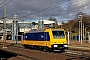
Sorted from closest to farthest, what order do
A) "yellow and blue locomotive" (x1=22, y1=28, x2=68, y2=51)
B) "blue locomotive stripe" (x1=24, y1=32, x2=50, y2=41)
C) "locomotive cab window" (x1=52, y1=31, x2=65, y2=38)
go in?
"yellow and blue locomotive" (x1=22, y1=28, x2=68, y2=51), "locomotive cab window" (x1=52, y1=31, x2=65, y2=38), "blue locomotive stripe" (x1=24, y1=32, x2=50, y2=41)

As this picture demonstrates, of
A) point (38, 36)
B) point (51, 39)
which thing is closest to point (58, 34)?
point (51, 39)

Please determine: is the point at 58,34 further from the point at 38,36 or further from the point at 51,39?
the point at 38,36

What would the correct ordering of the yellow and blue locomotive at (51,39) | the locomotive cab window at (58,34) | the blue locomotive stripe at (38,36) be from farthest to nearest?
1. the blue locomotive stripe at (38,36)
2. the locomotive cab window at (58,34)
3. the yellow and blue locomotive at (51,39)

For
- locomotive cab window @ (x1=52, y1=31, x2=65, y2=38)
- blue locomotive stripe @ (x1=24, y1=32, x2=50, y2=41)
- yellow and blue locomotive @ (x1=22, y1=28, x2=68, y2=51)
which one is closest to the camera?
yellow and blue locomotive @ (x1=22, y1=28, x2=68, y2=51)

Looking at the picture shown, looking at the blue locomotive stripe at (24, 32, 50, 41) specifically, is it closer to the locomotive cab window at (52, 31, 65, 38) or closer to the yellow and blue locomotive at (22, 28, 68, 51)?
the yellow and blue locomotive at (22, 28, 68, 51)

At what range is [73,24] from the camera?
445 feet

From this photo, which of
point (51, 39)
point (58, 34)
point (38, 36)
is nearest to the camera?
point (51, 39)

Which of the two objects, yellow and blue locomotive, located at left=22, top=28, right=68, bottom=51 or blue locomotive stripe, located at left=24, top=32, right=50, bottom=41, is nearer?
yellow and blue locomotive, located at left=22, top=28, right=68, bottom=51

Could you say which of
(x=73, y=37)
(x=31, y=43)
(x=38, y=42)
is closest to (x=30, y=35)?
(x=31, y=43)

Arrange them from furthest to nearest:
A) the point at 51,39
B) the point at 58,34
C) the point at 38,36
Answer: the point at 38,36
the point at 58,34
the point at 51,39

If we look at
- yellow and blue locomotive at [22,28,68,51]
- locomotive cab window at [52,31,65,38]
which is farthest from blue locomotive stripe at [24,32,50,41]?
locomotive cab window at [52,31,65,38]

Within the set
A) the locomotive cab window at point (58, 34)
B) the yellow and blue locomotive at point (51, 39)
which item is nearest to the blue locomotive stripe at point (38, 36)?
the yellow and blue locomotive at point (51, 39)

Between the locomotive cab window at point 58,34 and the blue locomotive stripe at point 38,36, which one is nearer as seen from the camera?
the locomotive cab window at point 58,34

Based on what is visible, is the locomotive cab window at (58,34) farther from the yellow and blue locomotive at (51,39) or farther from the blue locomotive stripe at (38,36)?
the blue locomotive stripe at (38,36)
